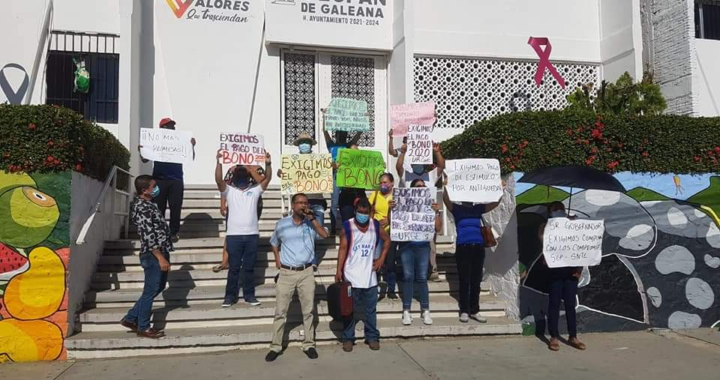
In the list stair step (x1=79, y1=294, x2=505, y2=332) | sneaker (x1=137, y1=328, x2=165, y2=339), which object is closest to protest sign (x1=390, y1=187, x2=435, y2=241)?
stair step (x1=79, y1=294, x2=505, y2=332)

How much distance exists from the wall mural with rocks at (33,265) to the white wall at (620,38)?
10516 millimetres

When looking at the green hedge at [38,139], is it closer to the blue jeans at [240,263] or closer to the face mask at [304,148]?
the blue jeans at [240,263]

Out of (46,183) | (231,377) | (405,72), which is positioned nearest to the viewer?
(231,377)

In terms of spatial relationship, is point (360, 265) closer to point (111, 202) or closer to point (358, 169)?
point (358, 169)

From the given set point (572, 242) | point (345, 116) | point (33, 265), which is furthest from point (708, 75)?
point (33, 265)

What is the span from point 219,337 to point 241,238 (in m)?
1.17

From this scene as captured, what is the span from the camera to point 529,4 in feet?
39.8

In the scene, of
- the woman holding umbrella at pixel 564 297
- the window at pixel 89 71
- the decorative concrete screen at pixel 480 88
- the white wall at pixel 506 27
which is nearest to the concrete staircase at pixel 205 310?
the woman holding umbrella at pixel 564 297

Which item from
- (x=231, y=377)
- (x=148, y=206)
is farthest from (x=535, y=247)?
(x=148, y=206)

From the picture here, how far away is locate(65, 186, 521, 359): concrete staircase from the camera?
624 centimetres

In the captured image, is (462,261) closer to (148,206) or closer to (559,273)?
(559,273)

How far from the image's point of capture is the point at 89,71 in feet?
33.6

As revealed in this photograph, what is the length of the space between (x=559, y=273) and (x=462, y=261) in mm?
1129

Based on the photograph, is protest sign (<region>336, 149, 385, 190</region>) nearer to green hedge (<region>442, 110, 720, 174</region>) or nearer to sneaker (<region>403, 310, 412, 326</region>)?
green hedge (<region>442, 110, 720, 174</region>)
